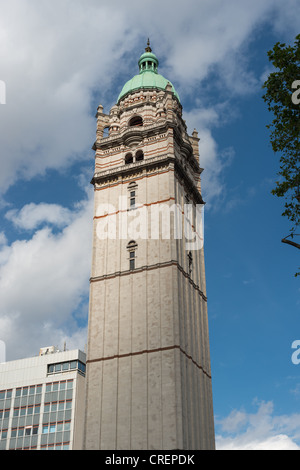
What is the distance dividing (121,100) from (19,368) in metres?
41.0

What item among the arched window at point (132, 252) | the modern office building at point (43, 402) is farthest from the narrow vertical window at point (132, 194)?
the modern office building at point (43, 402)

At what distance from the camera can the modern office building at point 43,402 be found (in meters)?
73.9

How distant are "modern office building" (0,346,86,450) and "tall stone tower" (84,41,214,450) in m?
25.9

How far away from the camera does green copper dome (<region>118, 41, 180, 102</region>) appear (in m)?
73.6

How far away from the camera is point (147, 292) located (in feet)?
175

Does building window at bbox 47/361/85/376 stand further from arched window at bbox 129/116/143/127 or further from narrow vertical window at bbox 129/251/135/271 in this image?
arched window at bbox 129/116/143/127

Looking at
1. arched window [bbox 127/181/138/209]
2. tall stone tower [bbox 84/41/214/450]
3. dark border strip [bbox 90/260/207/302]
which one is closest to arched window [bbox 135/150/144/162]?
tall stone tower [bbox 84/41/214/450]

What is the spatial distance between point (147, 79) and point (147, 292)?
33.5 metres

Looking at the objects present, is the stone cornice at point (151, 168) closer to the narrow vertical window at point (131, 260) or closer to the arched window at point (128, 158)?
the arched window at point (128, 158)

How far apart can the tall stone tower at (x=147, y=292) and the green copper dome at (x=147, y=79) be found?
4087 mm

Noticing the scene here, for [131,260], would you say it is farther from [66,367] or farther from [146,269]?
[66,367]

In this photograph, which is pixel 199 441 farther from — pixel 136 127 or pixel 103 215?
pixel 136 127

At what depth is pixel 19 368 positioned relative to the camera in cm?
8250
